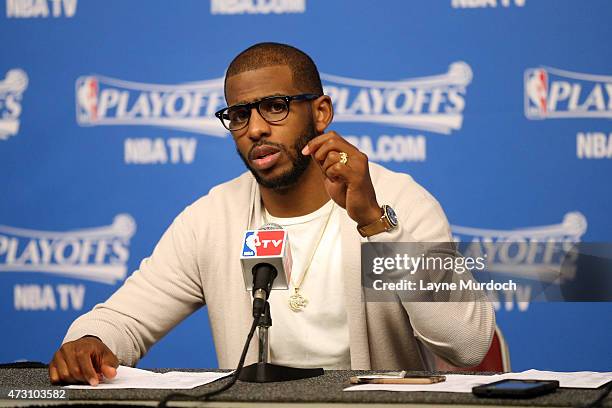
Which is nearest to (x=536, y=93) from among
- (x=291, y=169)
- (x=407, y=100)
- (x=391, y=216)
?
(x=407, y=100)

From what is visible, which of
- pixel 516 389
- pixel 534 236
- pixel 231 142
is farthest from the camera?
pixel 231 142

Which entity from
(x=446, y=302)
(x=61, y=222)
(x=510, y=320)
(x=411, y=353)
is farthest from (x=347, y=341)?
(x=61, y=222)

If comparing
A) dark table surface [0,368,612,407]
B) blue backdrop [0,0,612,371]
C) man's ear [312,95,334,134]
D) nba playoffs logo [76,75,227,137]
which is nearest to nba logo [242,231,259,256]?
dark table surface [0,368,612,407]

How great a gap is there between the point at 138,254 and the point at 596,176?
1.80 metres

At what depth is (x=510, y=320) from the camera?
3836 millimetres

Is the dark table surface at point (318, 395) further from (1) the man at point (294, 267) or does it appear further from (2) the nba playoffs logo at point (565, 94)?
(2) the nba playoffs logo at point (565, 94)

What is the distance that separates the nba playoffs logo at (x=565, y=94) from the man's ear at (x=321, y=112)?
4.00ft

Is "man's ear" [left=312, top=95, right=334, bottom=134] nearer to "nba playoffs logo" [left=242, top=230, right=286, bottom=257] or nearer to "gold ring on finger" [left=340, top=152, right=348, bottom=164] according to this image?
"gold ring on finger" [left=340, top=152, right=348, bottom=164]

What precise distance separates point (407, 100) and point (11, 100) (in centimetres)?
160

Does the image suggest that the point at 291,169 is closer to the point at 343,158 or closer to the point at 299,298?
the point at 299,298

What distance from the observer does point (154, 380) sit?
6.63 ft

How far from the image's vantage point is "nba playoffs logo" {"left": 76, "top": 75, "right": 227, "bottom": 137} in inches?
157

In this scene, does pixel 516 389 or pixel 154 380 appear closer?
pixel 516 389

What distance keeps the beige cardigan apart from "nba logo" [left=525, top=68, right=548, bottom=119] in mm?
1223
